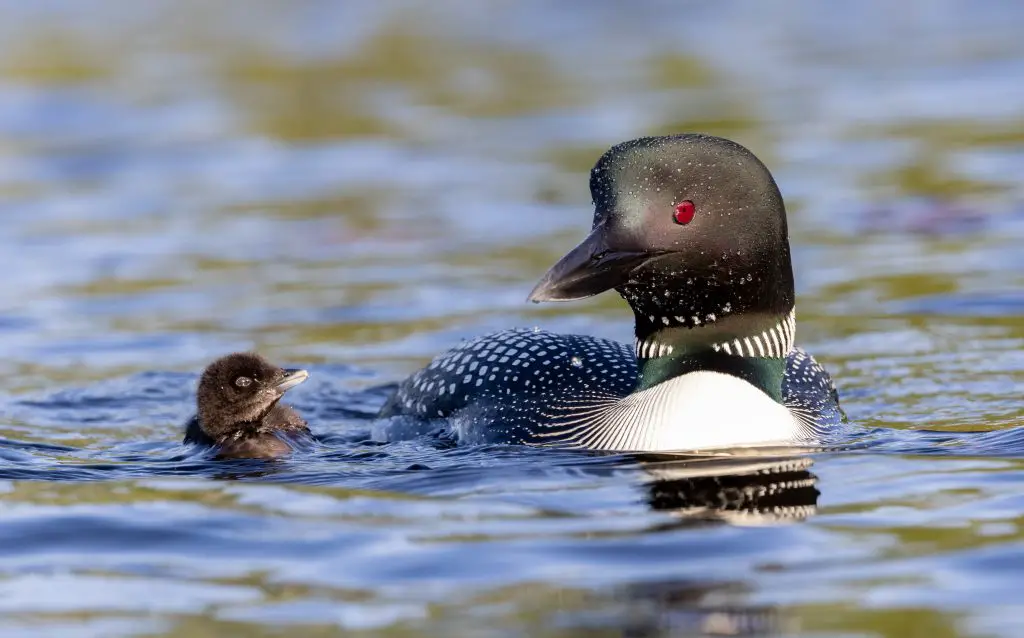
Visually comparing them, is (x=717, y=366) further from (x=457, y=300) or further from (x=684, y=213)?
(x=457, y=300)

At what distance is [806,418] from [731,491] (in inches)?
42.4

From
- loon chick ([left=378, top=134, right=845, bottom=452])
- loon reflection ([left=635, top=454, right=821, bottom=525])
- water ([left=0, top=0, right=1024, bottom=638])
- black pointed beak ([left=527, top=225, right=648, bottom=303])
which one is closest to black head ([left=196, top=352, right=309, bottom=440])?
water ([left=0, top=0, right=1024, bottom=638])

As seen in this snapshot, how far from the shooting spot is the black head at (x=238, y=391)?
23.3 feet

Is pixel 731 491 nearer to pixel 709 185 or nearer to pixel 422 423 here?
pixel 709 185

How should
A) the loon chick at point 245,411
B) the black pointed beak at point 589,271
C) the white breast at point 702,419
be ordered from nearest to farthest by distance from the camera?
the black pointed beak at point 589,271, the white breast at point 702,419, the loon chick at point 245,411

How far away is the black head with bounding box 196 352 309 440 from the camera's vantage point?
7.10m

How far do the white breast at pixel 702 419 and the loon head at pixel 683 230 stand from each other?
0.28 m

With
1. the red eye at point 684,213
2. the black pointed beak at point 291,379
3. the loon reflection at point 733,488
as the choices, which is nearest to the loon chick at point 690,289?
the red eye at point 684,213

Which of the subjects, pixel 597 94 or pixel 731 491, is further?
pixel 597 94

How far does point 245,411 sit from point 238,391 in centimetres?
15

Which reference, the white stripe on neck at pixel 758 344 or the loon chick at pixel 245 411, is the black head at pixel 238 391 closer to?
the loon chick at pixel 245 411

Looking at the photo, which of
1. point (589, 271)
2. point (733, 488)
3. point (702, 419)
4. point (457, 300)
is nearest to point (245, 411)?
point (589, 271)

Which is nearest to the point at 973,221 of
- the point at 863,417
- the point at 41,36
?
the point at 863,417

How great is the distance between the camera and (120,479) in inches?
244
